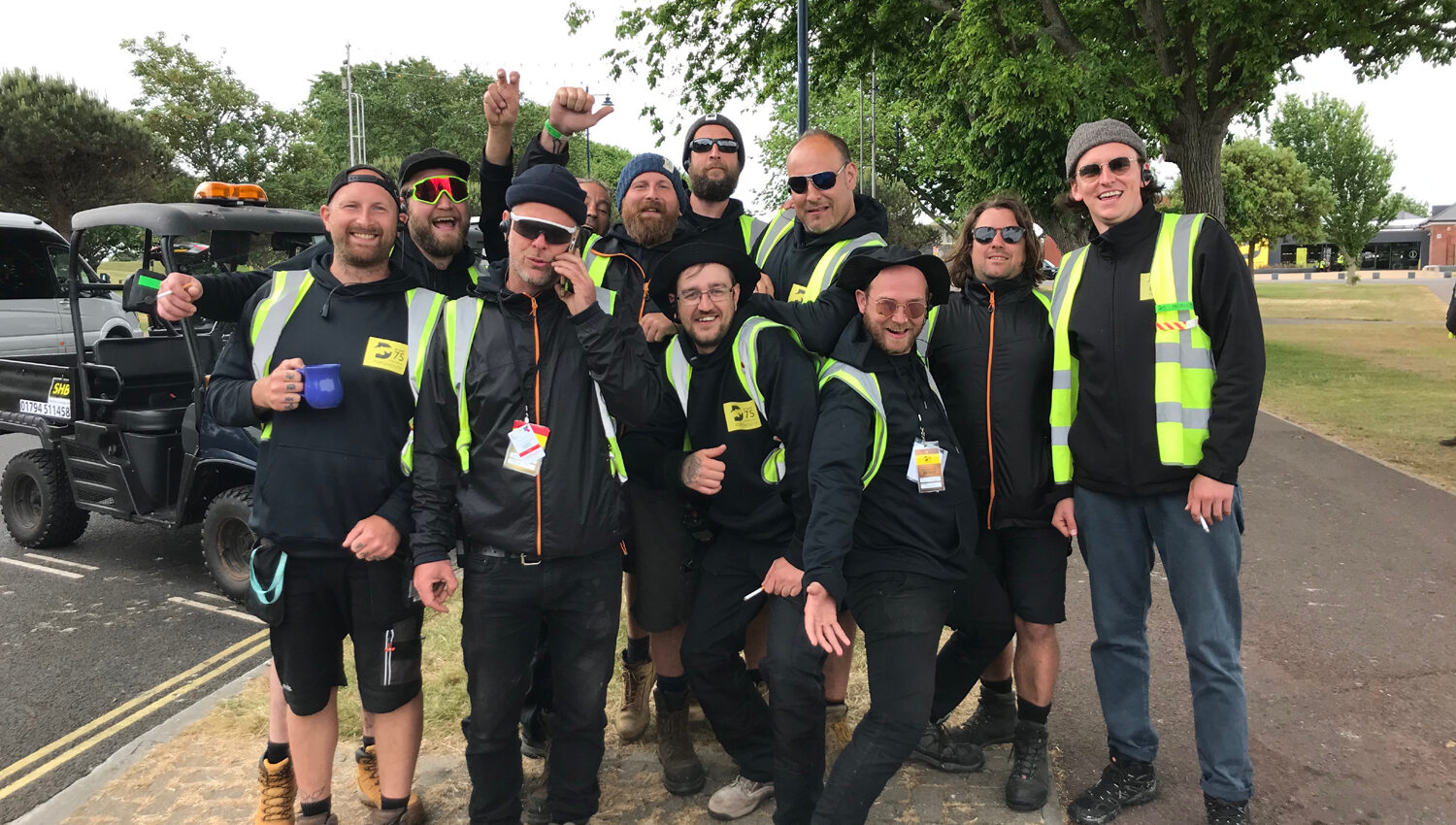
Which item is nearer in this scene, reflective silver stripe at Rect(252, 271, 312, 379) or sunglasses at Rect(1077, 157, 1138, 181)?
reflective silver stripe at Rect(252, 271, 312, 379)

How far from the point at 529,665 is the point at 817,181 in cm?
204

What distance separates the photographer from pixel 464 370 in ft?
9.63

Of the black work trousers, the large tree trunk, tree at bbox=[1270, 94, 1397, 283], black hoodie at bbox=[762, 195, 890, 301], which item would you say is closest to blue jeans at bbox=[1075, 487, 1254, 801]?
the black work trousers

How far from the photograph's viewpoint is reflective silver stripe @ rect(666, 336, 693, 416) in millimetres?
3309

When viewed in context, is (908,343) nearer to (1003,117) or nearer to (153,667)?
(153,667)

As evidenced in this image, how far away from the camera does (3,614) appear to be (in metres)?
5.79

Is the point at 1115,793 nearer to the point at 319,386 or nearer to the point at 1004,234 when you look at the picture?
the point at 1004,234

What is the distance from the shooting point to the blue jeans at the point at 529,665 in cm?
295

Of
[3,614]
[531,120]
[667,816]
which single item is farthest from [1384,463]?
[531,120]

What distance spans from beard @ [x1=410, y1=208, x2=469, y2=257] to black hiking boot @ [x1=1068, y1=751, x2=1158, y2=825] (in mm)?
3077

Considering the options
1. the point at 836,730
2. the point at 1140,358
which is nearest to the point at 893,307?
the point at 1140,358

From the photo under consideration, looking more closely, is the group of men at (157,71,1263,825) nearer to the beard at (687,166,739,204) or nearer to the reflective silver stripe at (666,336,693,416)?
the reflective silver stripe at (666,336,693,416)

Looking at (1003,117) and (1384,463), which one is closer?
(1384,463)

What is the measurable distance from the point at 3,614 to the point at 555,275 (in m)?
5.08
